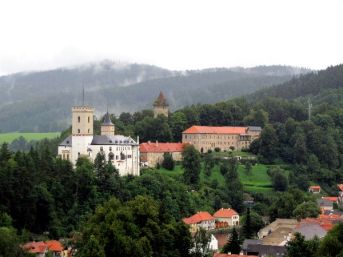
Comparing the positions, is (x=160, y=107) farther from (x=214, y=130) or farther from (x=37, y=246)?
(x=37, y=246)

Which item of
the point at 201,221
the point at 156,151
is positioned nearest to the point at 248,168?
the point at 156,151

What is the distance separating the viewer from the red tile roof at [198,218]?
7962 centimetres

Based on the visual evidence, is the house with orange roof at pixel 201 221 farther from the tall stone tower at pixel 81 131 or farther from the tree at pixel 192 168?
the tall stone tower at pixel 81 131

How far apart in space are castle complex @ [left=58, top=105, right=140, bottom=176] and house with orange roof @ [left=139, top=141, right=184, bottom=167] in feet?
36.3

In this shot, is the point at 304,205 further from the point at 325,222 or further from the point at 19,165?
the point at 19,165

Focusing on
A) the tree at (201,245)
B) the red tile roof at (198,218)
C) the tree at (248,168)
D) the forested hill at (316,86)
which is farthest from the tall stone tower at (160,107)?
the forested hill at (316,86)

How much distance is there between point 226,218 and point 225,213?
0.87 metres

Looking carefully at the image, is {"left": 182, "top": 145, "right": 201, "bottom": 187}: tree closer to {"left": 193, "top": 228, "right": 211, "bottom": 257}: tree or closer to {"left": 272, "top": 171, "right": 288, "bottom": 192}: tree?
{"left": 272, "top": 171, "right": 288, "bottom": 192}: tree

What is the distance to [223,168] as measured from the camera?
10119 centimetres

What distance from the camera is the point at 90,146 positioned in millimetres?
84062

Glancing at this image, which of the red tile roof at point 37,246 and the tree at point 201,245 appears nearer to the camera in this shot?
the tree at point 201,245

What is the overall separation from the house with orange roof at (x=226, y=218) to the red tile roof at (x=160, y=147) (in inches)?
624

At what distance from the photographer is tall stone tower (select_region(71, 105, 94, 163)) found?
3302 inches

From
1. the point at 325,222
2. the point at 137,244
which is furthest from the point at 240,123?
the point at 137,244
